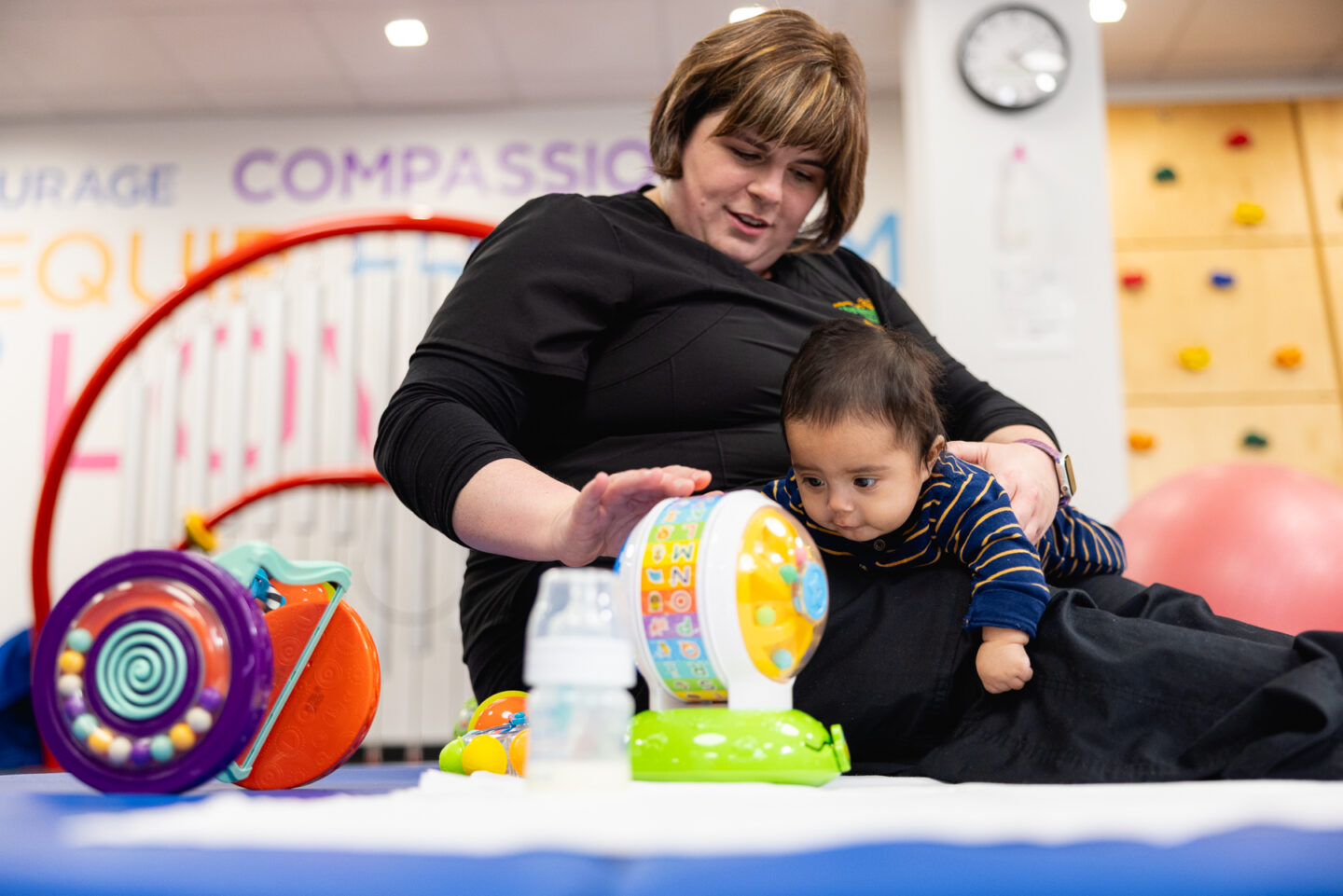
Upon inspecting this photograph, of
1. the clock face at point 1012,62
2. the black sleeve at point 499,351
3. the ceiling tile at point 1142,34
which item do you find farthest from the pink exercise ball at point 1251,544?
the ceiling tile at point 1142,34

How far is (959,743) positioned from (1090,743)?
0.10m

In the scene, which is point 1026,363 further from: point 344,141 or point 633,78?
point 344,141

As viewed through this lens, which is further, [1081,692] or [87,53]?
[87,53]

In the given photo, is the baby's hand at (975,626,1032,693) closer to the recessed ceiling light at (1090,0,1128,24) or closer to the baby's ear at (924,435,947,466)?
the baby's ear at (924,435,947,466)

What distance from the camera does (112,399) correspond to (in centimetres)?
388

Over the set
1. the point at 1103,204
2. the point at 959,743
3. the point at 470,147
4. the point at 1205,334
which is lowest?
the point at 959,743

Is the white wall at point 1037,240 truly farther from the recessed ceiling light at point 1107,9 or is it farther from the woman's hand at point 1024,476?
the woman's hand at point 1024,476

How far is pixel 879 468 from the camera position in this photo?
35.4 inches

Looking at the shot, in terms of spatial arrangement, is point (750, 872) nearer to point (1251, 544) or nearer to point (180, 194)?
point (1251, 544)

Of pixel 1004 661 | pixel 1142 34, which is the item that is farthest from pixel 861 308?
pixel 1142 34

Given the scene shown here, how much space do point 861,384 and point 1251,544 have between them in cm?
100

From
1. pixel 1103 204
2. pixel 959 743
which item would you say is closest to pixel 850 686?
pixel 959 743

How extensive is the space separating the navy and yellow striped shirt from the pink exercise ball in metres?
0.63

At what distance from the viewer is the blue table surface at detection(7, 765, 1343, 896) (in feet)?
1.30
